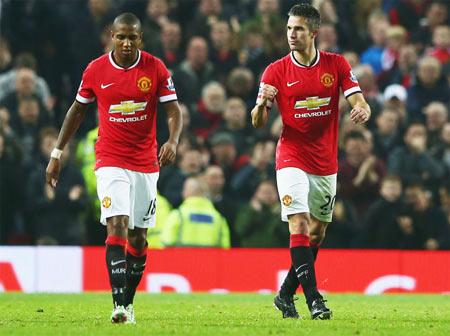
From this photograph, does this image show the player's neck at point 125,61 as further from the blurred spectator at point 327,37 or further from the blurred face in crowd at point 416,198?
the blurred spectator at point 327,37

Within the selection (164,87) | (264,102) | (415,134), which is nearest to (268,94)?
(264,102)

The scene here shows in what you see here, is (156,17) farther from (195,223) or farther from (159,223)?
(195,223)

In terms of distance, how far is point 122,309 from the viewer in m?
8.80

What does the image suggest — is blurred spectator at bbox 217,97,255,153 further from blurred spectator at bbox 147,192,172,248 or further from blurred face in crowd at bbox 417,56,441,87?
blurred face in crowd at bbox 417,56,441,87

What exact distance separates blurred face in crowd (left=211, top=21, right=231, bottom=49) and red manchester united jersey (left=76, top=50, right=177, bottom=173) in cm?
953

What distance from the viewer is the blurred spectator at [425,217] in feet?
55.2

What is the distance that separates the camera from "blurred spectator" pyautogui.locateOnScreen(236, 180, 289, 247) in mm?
16562

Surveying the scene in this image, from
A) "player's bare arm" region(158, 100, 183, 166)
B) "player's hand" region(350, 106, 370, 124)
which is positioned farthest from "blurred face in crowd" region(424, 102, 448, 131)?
"player's bare arm" region(158, 100, 183, 166)

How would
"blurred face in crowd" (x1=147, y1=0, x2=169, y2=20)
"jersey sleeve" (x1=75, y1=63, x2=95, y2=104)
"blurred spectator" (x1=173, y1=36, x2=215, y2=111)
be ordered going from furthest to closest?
"blurred face in crowd" (x1=147, y1=0, x2=169, y2=20)
"blurred spectator" (x1=173, y1=36, x2=215, y2=111)
"jersey sleeve" (x1=75, y1=63, x2=95, y2=104)

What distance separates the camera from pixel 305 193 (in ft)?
31.6

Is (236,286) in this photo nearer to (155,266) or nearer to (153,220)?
(155,266)

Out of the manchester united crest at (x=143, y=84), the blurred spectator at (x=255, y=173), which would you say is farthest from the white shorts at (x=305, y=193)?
the blurred spectator at (x=255, y=173)

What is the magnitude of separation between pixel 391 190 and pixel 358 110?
293 inches

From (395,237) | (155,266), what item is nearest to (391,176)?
(395,237)
